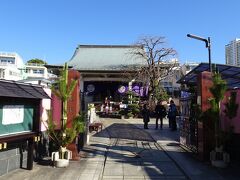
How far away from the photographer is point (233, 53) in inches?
1608

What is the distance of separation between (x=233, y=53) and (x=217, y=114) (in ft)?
111

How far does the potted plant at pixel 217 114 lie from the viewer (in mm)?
9352

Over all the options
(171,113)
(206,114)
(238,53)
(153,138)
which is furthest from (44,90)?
(238,53)

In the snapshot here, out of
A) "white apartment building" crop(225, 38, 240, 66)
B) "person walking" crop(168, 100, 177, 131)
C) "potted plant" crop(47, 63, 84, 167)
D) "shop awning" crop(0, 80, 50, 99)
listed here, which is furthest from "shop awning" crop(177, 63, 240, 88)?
"white apartment building" crop(225, 38, 240, 66)

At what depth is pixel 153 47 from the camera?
106ft

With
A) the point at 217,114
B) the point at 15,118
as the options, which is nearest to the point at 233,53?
the point at 217,114

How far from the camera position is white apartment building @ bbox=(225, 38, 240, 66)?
37.4 metres

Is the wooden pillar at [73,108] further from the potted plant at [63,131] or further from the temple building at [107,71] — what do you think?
the temple building at [107,71]

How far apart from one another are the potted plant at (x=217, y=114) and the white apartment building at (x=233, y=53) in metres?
28.2

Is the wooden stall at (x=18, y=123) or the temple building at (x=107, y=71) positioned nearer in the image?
the wooden stall at (x=18, y=123)

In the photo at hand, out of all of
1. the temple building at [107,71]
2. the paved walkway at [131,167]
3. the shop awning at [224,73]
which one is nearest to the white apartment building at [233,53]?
the temple building at [107,71]

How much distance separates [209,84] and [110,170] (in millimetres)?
4153

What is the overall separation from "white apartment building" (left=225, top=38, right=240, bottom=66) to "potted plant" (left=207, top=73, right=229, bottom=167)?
1110 inches

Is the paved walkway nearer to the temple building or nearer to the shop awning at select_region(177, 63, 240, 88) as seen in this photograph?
the shop awning at select_region(177, 63, 240, 88)
